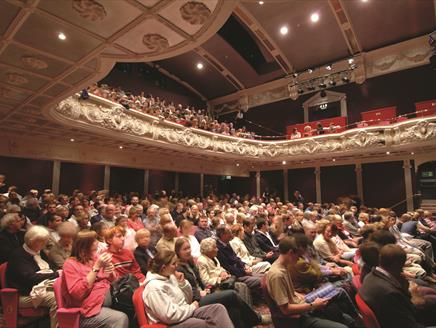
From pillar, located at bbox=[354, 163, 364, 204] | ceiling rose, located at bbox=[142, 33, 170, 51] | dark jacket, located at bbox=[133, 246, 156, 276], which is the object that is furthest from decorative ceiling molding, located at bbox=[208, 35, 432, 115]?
dark jacket, located at bbox=[133, 246, 156, 276]

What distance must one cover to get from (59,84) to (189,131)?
589 centimetres

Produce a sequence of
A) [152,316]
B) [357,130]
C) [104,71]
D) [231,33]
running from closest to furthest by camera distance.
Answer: [152,316]
[104,71]
[357,130]
[231,33]

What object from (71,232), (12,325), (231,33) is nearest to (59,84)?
(71,232)

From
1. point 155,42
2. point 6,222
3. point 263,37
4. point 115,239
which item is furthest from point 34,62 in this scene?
point 263,37

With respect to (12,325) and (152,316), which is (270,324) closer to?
(152,316)

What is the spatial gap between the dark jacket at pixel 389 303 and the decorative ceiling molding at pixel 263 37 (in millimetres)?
11565

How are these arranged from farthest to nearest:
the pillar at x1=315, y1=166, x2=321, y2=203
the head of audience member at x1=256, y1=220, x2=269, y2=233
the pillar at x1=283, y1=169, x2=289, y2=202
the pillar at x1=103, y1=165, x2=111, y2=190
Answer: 1. the pillar at x1=283, y1=169, x2=289, y2=202
2. the pillar at x1=315, y1=166, x2=321, y2=203
3. the pillar at x1=103, y1=165, x2=111, y2=190
4. the head of audience member at x1=256, y1=220, x2=269, y2=233

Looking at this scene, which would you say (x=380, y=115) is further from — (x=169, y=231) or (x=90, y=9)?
(x=90, y=9)

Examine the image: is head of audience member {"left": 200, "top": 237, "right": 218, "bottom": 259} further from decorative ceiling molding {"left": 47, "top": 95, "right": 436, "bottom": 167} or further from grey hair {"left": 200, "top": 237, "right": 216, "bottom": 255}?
decorative ceiling molding {"left": 47, "top": 95, "right": 436, "bottom": 167}

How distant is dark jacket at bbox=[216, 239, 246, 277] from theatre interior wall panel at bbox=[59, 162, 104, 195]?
321 inches

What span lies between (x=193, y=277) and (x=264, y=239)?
7.11 ft

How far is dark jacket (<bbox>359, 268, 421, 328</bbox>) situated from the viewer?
72.2 inches

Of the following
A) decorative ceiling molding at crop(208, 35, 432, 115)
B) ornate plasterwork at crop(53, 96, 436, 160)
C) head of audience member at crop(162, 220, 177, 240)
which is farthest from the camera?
decorative ceiling molding at crop(208, 35, 432, 115)

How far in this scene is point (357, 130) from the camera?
10.5 m
